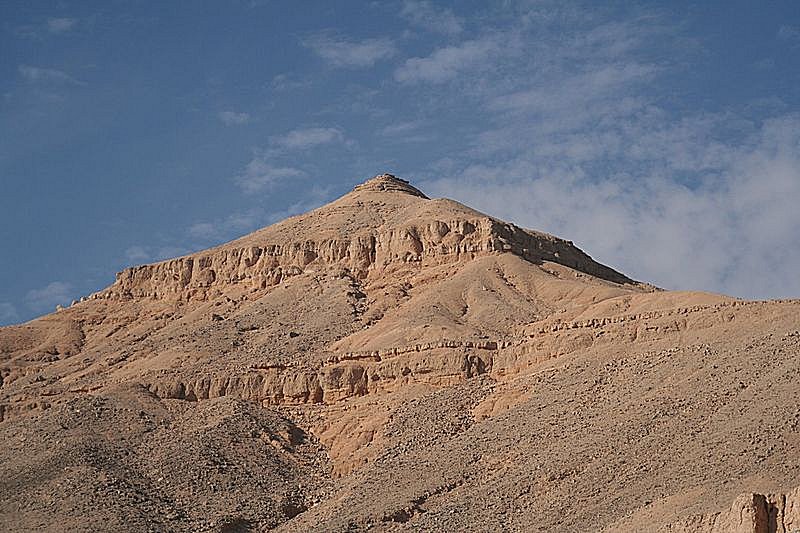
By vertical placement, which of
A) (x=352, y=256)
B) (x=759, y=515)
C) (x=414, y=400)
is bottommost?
(x=759, y=515)

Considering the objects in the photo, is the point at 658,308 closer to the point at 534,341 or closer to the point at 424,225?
the point at 534,341

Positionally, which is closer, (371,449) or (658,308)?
(371,449)

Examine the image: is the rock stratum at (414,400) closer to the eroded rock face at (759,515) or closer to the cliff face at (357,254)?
the eroded rock face at (759,515)

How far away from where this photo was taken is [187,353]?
70.8 m

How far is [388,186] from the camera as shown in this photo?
9938 cm

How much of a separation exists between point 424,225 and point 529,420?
2892cm

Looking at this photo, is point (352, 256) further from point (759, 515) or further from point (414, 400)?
point (759, 515)

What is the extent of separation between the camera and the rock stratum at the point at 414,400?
4512 centimetres

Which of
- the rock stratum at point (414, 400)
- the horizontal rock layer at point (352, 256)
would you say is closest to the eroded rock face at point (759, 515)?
the rock stratum at point (414, 400)

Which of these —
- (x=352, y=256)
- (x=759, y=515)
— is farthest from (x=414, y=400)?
(x=759, y=515)

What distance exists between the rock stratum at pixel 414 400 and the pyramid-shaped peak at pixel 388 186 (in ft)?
47.1

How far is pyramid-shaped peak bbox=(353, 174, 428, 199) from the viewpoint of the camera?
323 ft

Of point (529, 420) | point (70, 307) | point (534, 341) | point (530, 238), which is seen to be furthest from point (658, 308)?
point (70, 307)

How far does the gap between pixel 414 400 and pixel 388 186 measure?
42.1 m
